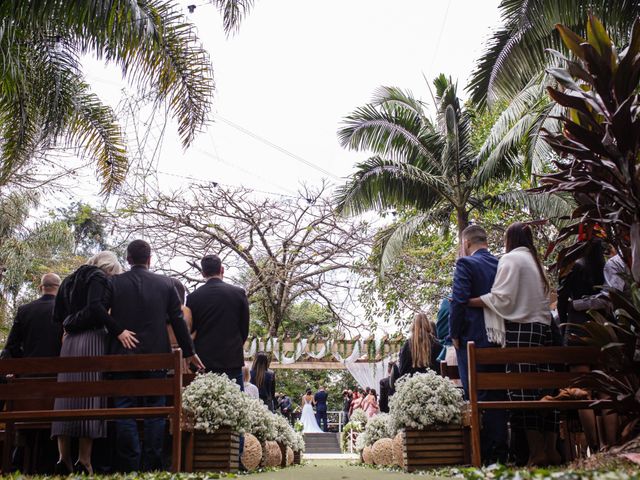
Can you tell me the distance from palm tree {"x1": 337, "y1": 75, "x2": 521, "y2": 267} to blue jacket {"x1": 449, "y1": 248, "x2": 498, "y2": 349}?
431 inches

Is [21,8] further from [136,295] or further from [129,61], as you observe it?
[136,295]

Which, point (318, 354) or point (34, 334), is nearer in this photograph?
point (34, 334)

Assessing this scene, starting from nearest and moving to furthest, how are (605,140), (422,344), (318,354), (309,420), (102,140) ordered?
(605,140) → (422,344) → (102,140) → (318,354) → (309,420)

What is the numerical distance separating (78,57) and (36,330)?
17.5ft

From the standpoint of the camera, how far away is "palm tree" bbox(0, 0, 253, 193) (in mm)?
8062

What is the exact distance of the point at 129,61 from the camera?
8898 mm

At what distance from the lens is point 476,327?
223 inches

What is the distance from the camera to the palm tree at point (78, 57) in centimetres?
806

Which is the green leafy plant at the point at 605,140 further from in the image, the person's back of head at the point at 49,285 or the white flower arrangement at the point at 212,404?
the person's back of head at the point at 49,285

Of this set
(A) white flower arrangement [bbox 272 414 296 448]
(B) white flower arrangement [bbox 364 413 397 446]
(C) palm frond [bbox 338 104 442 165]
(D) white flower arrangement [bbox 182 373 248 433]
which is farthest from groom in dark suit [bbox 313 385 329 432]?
(D) white flower arrangement [bbox 182 373 248 433]

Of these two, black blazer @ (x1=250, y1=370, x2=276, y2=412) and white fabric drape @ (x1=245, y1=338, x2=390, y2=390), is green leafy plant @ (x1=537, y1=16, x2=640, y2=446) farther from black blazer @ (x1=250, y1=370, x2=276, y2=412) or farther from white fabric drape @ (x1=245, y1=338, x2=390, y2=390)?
white fabric drape @ (x1=245, y1=338, x2=390, y2=390)

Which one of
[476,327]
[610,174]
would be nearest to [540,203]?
[476,327]

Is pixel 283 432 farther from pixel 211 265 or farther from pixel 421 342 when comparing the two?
pixel 211 265

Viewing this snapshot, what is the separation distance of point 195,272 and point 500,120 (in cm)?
1005
